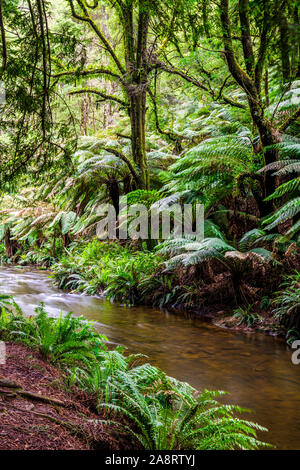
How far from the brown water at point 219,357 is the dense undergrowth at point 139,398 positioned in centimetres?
31

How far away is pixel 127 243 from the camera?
8.89m

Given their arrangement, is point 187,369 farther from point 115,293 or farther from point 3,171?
point 115,293

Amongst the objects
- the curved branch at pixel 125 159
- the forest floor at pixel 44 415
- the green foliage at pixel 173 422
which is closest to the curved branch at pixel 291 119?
the curved branch at pixel 125 159

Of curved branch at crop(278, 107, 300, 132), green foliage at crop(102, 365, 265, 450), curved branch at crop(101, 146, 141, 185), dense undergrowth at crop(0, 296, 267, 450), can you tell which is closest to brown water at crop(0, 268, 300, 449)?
dense undergrowth at crop(0, 296, 267, 450)

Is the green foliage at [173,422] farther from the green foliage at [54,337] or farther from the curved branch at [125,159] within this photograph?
the curved branch at [125,159]

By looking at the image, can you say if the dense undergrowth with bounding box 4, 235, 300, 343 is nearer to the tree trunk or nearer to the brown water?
the brown water

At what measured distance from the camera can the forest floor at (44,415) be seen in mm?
1501

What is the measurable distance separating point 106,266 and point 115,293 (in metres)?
1.09

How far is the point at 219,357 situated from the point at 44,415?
2.35m

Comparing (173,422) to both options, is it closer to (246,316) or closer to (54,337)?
(54,337)

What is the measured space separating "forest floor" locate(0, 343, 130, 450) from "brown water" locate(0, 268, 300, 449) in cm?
112

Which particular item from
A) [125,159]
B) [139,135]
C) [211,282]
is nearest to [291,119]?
[211,282]

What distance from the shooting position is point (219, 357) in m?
3.65

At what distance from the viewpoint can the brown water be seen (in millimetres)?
2518
